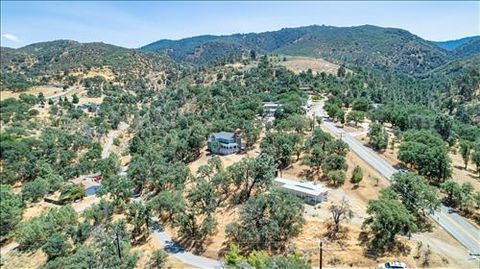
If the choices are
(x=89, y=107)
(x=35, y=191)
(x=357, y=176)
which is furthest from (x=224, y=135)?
→ (x=89, y=107)

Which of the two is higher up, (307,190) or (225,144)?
(225,144)

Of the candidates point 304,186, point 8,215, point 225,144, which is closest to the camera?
point 304,186

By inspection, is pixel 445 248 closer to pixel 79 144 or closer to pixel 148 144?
pixel 148 144

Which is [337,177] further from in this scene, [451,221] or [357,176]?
[451,221]

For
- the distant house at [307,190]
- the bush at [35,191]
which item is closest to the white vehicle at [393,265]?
the distant house at [307,190]

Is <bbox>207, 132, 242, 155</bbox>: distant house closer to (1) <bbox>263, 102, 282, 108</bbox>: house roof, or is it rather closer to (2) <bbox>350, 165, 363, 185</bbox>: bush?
(2) <bbox>350, 165, 363, 185</bbox>: bush

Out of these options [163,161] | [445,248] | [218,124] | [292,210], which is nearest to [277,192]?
[292,210]

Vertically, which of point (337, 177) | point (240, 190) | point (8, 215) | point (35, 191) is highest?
point (337, 177)
